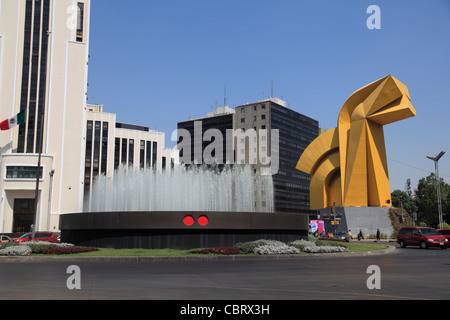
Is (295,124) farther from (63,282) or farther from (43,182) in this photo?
(63,282)

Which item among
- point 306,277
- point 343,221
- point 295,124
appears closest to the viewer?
point 306,277

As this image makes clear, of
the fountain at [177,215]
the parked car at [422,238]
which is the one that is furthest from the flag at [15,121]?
the parked car at [422,238]

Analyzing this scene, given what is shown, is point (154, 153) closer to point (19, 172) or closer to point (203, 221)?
point (19, 172)

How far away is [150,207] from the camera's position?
81.5 ft

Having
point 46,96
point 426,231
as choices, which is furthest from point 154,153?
point 426,231

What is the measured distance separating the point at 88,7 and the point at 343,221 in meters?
51.5

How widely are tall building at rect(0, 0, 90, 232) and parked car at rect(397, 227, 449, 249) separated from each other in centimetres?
4476

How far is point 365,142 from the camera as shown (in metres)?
50.7

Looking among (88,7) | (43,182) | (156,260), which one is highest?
(88,7)

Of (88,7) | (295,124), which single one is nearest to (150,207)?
(88,7)

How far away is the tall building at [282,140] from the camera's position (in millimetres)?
117062

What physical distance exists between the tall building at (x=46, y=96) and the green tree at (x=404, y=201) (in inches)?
3066

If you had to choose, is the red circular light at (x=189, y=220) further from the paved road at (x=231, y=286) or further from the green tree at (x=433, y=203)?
the green tree at (x=433, y=203)

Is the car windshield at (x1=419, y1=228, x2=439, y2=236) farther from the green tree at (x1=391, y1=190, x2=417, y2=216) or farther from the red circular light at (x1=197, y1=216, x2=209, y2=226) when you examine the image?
the green tree at (x1=391, y1=190, x2=417, y2=216)
